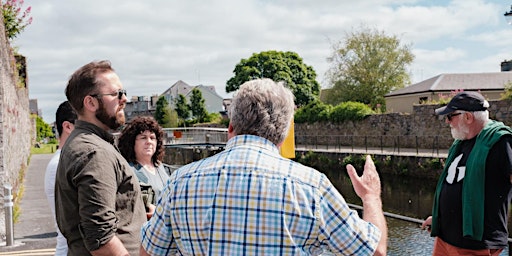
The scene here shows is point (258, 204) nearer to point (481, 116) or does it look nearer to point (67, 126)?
point (67, 126)

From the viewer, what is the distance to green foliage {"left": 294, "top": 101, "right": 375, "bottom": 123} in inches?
1367

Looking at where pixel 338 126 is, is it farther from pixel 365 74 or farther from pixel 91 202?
pixel 91 202

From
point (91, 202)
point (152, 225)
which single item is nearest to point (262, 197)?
point (152, 225)

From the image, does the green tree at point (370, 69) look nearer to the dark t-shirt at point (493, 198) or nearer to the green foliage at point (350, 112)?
the green foliage at point (350, 112)

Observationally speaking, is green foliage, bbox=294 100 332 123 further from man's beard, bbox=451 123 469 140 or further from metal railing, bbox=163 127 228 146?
man's beard, bbox=451 123 469 140

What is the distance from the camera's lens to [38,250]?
6562mm

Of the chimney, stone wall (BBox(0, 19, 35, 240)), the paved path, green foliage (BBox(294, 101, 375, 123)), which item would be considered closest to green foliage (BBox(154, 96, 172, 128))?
green foliage (BBox(294, 101, 375, 123))

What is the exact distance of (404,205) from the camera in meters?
16.3

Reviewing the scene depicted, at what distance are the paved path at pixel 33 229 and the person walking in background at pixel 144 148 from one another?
2.78m

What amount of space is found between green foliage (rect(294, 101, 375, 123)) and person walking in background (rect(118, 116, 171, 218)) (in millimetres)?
30545

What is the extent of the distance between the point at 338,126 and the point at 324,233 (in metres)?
35.4

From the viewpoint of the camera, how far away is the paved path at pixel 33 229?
657 cm

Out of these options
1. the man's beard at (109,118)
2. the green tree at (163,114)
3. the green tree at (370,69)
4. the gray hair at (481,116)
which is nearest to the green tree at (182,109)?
the green tree at (163,114)

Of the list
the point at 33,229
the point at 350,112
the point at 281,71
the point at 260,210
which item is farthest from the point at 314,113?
the point at 260,210
